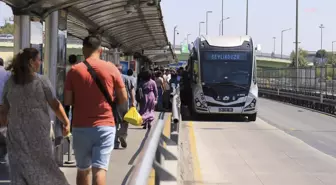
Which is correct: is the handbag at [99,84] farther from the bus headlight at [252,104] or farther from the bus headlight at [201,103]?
the bus headlight at [252,104]

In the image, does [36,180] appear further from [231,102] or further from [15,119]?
[231,102]

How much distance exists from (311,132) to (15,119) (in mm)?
14029

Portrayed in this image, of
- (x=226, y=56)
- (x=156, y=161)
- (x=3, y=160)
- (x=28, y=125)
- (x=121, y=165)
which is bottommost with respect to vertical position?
(x=121, y=165)

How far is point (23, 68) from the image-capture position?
4.97 meters

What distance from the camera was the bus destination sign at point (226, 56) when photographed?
69.5 feet

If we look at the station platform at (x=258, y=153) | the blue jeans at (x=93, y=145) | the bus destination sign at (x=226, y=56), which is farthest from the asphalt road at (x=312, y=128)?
the blue jeans at (x=93, y=145)

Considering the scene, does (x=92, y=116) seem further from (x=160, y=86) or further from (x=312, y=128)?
(x=160, y=86)

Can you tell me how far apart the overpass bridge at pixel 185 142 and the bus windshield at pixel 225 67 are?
1705mm

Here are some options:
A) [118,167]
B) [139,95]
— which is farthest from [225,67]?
[118,167]

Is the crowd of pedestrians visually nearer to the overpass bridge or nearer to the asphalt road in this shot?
the overpass bridge

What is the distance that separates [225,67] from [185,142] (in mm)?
7363

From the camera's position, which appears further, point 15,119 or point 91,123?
point 91,123

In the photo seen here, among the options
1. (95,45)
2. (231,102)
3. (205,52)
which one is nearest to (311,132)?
(231,102)

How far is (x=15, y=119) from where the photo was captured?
193 inches
